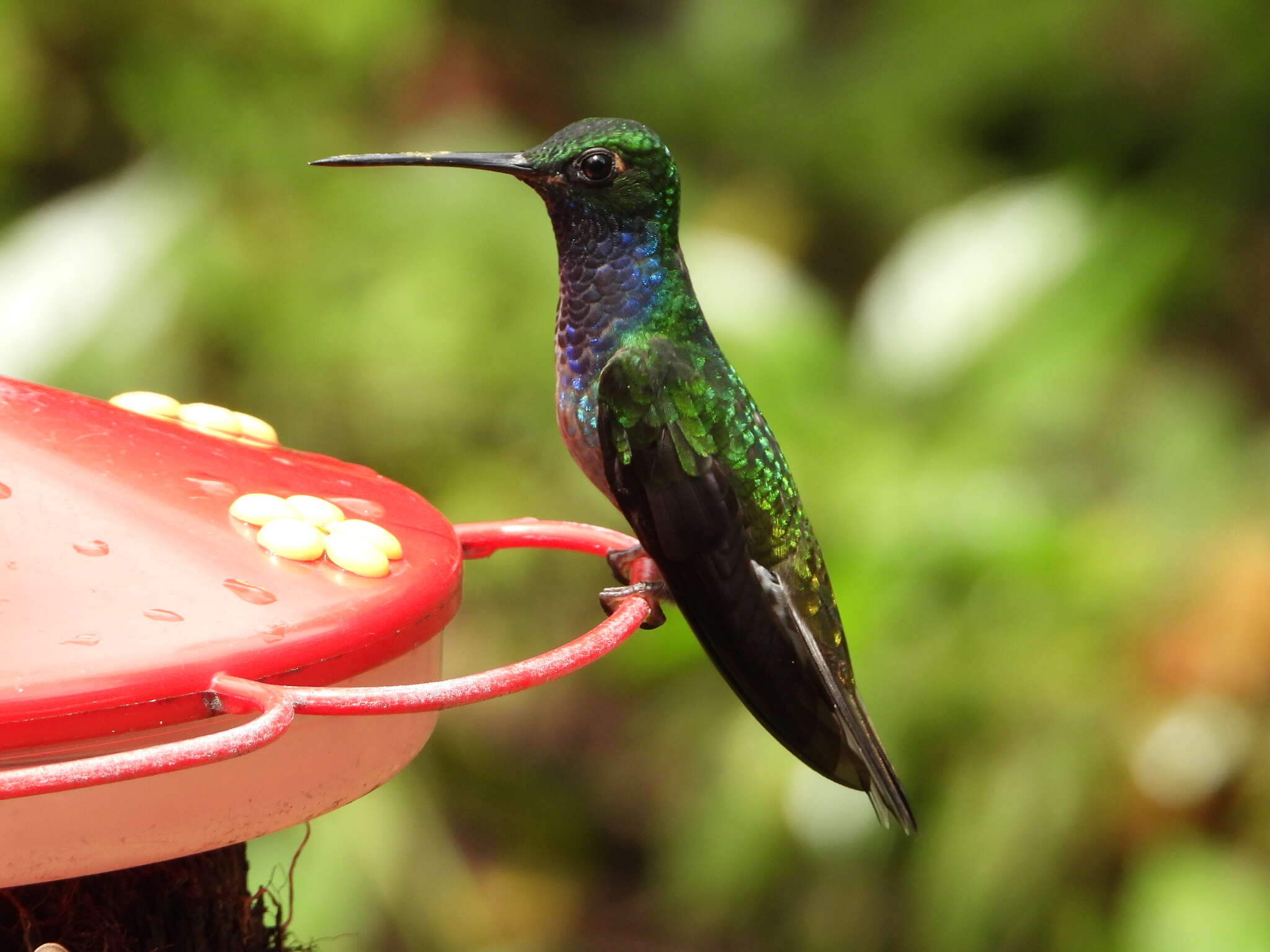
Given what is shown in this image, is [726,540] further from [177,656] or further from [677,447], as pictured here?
[177,656]

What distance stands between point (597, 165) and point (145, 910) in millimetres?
858

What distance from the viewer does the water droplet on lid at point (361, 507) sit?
51.3 inches

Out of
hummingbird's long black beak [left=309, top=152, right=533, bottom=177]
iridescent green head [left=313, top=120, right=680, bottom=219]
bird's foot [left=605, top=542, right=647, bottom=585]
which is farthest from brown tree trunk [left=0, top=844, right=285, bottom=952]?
iridescent green head [left=313, top=120, right=680, bottom=219]

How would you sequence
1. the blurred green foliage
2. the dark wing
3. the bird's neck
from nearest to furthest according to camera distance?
the dark wing
the bird's neck
the blurred green foliage

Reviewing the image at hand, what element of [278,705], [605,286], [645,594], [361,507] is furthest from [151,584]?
[605,286]

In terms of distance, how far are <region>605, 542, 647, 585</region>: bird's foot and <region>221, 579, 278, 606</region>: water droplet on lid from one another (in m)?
0.54

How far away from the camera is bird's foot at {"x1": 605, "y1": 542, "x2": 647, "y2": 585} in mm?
1620

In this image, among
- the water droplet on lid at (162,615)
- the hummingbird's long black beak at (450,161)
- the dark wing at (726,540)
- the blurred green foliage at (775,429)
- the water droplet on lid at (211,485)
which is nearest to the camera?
the water droplet on lid at (162,615)

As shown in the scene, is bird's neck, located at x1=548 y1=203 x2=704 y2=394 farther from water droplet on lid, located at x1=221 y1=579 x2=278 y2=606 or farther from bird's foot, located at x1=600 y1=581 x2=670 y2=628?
water droplet on lid, located at x1=221 y1=579 x2=278 y2=606

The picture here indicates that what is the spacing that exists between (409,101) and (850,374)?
164 cm

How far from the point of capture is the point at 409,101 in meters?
4.61

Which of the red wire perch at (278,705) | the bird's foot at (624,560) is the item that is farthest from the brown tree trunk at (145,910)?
the bird's foot at (624,560)

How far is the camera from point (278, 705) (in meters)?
0.92

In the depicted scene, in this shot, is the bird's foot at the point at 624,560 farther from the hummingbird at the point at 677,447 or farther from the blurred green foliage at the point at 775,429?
the blurred green foliage at the point at 775,429
